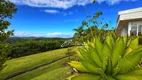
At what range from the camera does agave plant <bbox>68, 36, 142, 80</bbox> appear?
2941 millimetres

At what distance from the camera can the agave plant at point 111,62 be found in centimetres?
294

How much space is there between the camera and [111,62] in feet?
10.1

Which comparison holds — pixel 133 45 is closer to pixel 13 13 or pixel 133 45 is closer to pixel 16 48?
pixel 13 13

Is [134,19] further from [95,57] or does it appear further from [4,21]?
[95,57]

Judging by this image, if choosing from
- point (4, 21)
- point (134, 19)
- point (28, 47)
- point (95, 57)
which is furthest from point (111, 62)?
point (28, 47)

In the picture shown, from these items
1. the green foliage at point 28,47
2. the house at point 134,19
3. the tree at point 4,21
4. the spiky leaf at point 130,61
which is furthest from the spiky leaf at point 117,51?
the green foliage at point 28,47

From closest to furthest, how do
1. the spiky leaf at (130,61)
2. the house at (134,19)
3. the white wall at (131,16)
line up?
the spiky leaf at (130,61)
the white wall at (131,16)
the house at (134,19)

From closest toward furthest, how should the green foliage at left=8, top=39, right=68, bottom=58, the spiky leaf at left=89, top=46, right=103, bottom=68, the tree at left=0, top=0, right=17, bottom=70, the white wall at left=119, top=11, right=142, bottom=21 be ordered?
the spiky leaf at left=89, top=46, right=103, bottom=68 → the tree at left=0, top=0, right=17, bottom=70 → the white wall at left=119, top=11, right=142, bottom=21 → the green foliage at left=8, top=39, right=68, bottom=58

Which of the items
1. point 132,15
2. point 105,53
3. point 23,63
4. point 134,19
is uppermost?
point 132,15

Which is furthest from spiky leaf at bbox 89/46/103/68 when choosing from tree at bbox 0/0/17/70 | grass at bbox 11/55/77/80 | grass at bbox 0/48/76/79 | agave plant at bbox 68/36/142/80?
grass at bbox 0/48/76/79

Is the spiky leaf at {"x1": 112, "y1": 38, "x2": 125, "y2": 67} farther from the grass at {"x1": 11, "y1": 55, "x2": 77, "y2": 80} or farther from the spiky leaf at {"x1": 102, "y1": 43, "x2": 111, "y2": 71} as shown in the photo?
the grass at {"x1": 11, "y1": 55, "x2": 77, "y2": 80}

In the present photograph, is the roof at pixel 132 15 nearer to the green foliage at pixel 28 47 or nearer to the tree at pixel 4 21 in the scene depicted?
the green foliage at pixel 28 47

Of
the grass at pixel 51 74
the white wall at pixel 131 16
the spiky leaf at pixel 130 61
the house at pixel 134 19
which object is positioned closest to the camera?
the spiky leaf at pixel 130 61

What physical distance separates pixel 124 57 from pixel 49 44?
107 feet
